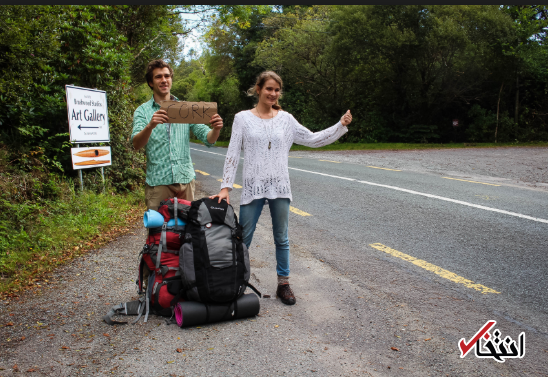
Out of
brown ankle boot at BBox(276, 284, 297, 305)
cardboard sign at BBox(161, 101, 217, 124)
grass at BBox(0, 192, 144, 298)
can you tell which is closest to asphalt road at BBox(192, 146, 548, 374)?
brown ankle boot at BBox(276, 284, 297, 305)

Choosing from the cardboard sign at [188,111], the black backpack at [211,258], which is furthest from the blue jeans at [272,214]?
the cardboard sign at [188,111]

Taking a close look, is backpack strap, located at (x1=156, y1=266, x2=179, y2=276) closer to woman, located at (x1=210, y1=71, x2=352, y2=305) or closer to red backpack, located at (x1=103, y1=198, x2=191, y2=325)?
red backpack, located at (x1=103, y1=198, x2=191, y2=325)

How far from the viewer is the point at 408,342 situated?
10.5ft

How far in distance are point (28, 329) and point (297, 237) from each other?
3550mm

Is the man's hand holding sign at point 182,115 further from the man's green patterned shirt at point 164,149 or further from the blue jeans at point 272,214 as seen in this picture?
the blue jeans at point 272,214

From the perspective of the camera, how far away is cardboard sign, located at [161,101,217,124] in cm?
348

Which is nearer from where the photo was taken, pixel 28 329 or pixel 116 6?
pixel 28 329

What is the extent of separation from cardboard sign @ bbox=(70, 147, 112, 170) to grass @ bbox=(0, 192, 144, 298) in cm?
52

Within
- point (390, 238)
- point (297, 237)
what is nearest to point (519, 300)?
point (390, 238)

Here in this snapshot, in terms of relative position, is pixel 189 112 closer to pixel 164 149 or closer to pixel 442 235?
pixel 164 149

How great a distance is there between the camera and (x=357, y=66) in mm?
31719

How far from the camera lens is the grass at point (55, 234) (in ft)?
15.7

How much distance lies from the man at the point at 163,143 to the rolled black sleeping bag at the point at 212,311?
93 centimetres

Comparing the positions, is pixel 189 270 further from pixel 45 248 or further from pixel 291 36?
pixel 291 36
